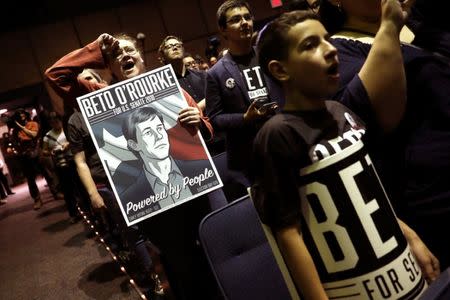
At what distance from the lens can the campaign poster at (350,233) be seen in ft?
2.99

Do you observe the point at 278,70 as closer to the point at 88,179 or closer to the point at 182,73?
the point at 88,179

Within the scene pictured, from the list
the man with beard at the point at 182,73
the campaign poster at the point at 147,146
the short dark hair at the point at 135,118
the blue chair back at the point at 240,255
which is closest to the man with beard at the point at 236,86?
the campaign poster at the point at 147,146

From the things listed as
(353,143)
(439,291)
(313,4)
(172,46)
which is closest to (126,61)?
(313,4)

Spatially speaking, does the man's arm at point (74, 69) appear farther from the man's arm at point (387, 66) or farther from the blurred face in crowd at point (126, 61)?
the man's arm at point (387, 66)

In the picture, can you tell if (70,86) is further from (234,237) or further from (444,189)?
(444,189)

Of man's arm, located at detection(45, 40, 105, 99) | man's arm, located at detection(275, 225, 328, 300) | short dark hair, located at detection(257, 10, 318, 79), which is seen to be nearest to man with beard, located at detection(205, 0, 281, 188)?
man's arm, located at detection(45, 40, 105, 99)

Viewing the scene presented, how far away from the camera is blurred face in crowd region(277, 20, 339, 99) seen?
0.95 metres

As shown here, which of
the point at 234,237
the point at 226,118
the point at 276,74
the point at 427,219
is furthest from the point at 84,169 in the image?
the point at 427,219

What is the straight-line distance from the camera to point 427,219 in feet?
3.46

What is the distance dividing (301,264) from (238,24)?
164 centimetres

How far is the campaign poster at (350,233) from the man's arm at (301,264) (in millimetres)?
32

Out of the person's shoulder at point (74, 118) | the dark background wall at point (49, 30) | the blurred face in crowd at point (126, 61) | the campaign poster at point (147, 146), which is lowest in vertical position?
the campaign poster at point (147, 146)

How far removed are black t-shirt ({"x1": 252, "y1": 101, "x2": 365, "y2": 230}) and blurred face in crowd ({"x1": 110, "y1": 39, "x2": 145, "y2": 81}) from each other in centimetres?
125

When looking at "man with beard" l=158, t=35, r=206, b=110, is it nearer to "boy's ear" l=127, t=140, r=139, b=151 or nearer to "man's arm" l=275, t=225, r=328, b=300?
"boy's ear" l=127, t=140, r=139, b=151
